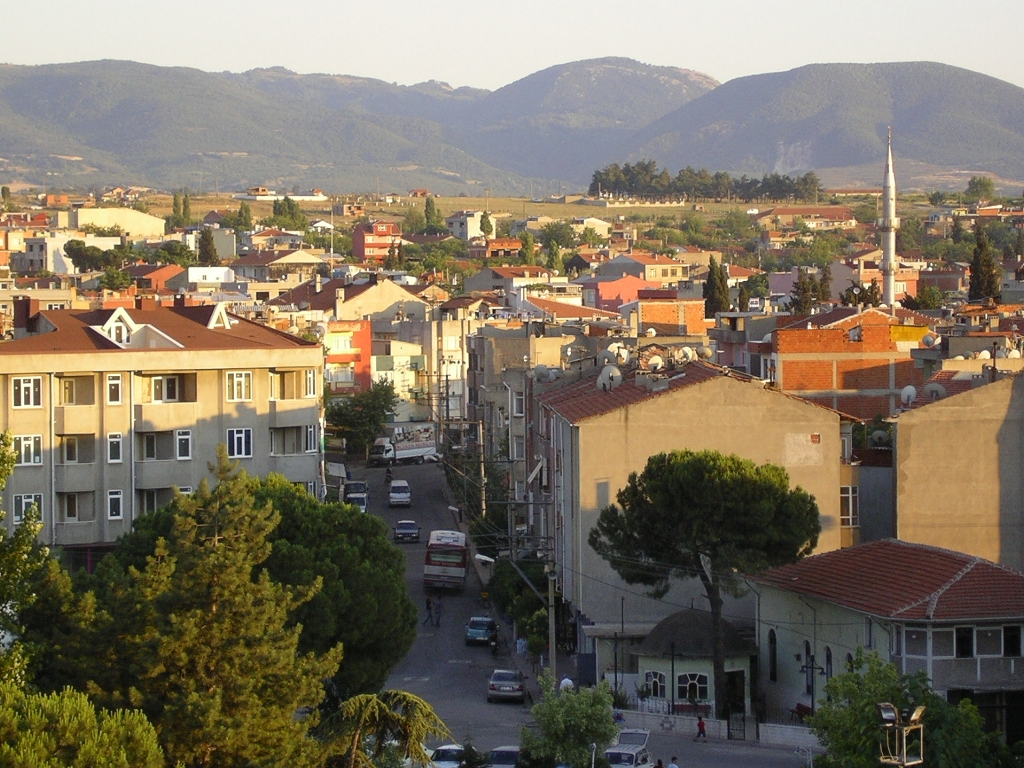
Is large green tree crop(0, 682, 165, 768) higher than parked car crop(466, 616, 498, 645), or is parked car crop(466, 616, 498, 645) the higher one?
large green tree crop(0, 682, 165, 768)

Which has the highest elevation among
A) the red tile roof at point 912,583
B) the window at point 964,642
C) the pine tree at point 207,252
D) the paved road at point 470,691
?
the pine tree at point 207,252

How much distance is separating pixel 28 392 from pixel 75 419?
3.75ft

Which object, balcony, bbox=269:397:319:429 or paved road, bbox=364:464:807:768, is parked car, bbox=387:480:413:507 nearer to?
paved road, bbox=364:464:807:768

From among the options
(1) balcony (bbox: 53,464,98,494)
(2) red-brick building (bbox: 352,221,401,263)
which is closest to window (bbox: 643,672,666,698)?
(1) balcony (bbox: 53,464,98,494)

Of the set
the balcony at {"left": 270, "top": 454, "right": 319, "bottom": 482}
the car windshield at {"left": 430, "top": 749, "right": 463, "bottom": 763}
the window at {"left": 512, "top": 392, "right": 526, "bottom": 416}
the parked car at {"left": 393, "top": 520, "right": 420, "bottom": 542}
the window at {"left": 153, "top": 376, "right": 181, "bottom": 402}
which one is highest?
the window at {"left": 153, "top": 376, "right": 181, "bottom": 402}

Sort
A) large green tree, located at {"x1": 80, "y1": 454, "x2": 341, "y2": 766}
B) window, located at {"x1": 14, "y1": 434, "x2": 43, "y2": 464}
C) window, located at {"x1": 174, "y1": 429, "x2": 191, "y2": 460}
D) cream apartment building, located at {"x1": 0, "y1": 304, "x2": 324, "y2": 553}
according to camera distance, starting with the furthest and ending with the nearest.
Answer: window, located at {"x1": 174, "y1": 429, "x2": 191, "y2": 460} < cream apartment building, located at {"x1": 0, "y1": 304, "x2": 324, "y2": 553} < window, located at {"x1": 14, "y1": 434, "x2": 43, "y2": 464} < large green tree, located at {"x1": 80, "y1": 454, "x2": 341, "y2": 766}

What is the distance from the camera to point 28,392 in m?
37.7

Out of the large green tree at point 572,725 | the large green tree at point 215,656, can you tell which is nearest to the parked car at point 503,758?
the large green tree at point 572,725

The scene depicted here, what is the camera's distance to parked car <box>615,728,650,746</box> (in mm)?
28203

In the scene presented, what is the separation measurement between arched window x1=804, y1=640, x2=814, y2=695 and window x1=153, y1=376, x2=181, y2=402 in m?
15.2

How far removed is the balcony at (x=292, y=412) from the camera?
131ft

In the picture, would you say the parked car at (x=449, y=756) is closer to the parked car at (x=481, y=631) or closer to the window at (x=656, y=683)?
the window at (x=656, y=683)

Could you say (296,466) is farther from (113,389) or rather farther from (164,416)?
(113,389)

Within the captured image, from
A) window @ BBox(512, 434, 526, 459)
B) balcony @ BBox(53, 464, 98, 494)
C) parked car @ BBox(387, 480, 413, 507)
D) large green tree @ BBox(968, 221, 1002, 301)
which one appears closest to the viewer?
balcony @ BBox(53, 464, 98, 494)
